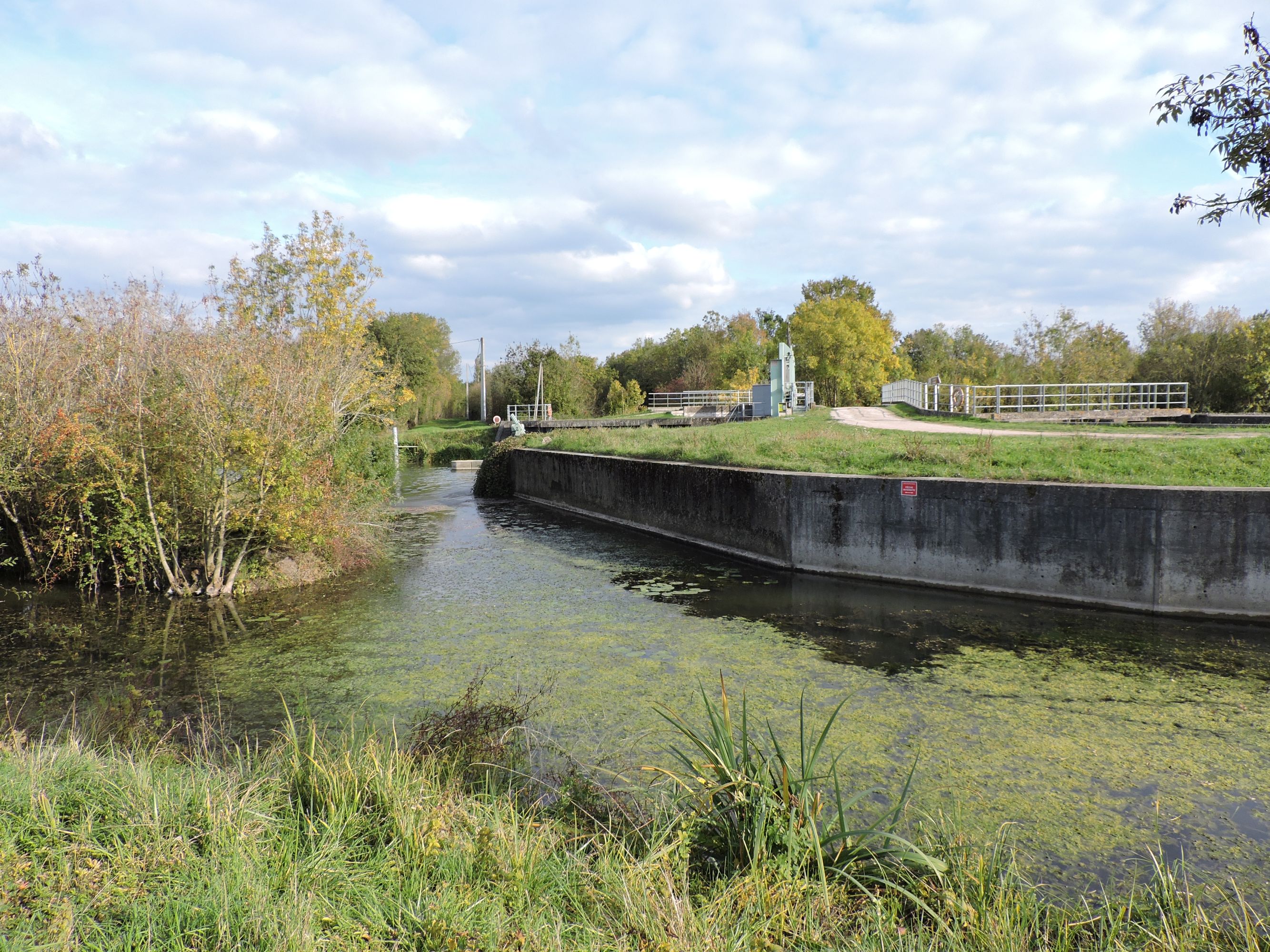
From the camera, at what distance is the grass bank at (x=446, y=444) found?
42.2m

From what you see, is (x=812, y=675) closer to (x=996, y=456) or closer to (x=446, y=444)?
(x=996, y=456)

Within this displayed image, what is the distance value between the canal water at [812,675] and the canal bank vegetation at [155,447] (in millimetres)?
811

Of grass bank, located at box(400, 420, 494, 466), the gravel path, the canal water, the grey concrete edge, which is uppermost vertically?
the gravel path

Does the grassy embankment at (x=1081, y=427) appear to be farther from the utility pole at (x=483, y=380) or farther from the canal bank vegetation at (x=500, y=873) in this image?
the utility pole at (x=483, y=380)

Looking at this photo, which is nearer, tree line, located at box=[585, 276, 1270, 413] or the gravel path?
the gravel path

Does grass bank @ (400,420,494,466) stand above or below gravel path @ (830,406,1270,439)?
below

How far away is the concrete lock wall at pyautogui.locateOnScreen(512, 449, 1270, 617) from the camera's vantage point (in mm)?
9312

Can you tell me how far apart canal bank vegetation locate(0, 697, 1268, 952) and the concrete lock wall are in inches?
266

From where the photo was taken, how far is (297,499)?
436 inches

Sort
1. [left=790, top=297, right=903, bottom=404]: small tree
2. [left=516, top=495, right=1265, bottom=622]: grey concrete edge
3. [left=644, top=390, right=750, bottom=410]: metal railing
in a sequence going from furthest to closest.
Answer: [left=790, top=297, right=903, bottom=404]: small tree, [left=644, top=390, right=750, bottom=410]: metal railing, [left=516, top=495, right=1265, bottom=622]: grey concrete edge

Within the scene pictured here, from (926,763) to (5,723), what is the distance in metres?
7.03

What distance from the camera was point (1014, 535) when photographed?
10664 mm

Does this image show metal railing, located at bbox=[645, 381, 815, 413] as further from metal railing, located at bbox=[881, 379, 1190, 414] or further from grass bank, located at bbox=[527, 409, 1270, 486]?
grass bank, located at bbox=[527, 409, 1270, 486]

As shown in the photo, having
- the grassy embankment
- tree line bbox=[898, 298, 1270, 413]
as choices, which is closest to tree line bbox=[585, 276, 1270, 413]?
tree line bbox=[898, 298, 1270, 413]
